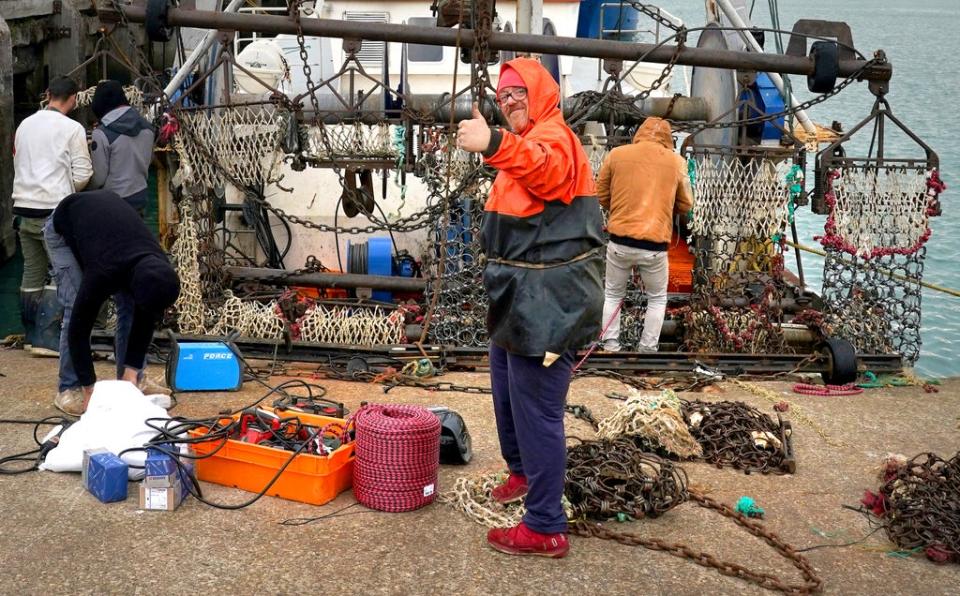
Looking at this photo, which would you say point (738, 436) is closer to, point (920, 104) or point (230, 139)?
point (230, 139)

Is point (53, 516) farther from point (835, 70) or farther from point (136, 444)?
point (835, 70)

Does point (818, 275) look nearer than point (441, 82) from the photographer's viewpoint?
No

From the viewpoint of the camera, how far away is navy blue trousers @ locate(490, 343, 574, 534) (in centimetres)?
449

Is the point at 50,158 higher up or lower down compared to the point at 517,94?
lower down

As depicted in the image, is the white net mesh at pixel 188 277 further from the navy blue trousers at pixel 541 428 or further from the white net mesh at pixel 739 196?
the navy blue trousers at pixel 541 428

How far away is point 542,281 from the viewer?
176 inches

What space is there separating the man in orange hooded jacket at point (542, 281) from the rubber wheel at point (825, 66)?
3715 mm

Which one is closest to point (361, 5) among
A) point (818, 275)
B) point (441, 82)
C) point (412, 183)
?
point (441, 82)

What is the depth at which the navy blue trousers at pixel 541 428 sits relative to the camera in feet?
14.7

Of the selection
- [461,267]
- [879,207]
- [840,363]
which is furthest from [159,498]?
[879,207]

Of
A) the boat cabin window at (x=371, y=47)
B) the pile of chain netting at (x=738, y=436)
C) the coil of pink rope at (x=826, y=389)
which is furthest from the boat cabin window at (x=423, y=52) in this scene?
the pile of chain netting at (x=738, y=436)

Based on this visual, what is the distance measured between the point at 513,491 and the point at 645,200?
3161 millimetres

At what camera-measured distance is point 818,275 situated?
1853 cm

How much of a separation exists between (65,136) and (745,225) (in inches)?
198
